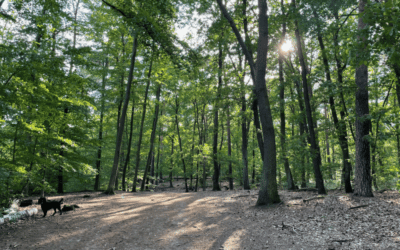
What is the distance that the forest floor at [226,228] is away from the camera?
15.3ft

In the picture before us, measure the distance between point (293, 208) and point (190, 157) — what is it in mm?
11765

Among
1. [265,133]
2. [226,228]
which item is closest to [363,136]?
[265,133]

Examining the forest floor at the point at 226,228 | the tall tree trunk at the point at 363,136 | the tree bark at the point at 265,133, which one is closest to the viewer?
the forest floor at the point at 226,228

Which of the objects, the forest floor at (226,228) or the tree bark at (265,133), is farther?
the tree bark at (265,133)

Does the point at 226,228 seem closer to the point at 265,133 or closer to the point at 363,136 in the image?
the point at 265,133

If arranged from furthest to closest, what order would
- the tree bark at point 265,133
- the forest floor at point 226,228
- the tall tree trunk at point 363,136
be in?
the tree bark at point 265,133, the tall tree trunk at point 363,136, the forest floor at point 226,228

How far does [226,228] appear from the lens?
19.3 feet

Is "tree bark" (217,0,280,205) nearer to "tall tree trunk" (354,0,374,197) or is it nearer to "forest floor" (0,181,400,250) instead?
"forest floor" (0,181,400,250)

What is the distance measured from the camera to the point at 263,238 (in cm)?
502

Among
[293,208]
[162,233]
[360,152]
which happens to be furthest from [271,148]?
[162,233]

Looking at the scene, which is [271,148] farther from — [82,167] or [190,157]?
[190,157]

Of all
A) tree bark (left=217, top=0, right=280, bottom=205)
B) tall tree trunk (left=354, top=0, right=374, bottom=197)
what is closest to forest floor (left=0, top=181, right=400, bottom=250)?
tree bark (left=217, top=0, right=280, bottom=205)

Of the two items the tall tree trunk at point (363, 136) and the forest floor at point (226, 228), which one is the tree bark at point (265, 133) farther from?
the tall tree trunk at point (363, 136)

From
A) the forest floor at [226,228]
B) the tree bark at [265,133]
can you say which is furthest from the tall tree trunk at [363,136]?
the tree bark at [265,133]
